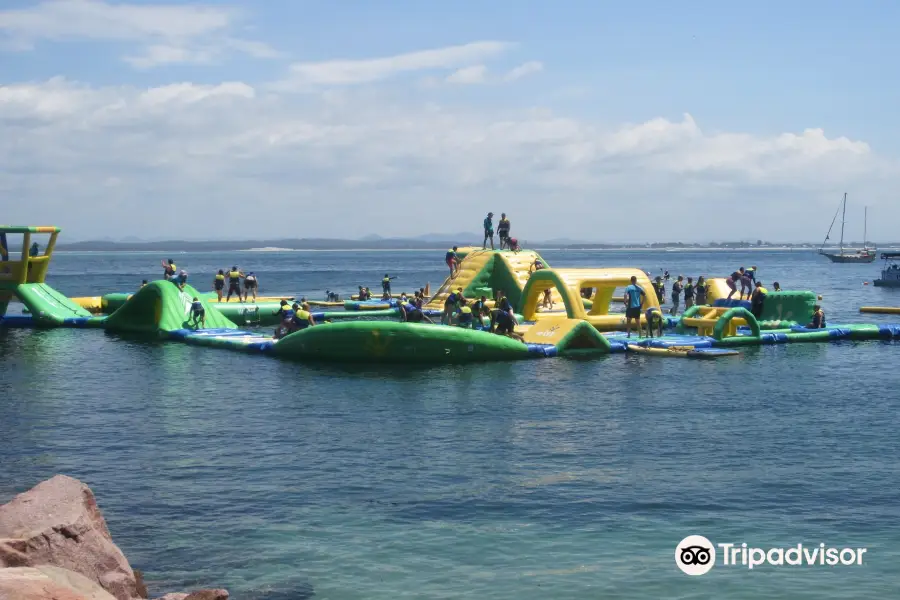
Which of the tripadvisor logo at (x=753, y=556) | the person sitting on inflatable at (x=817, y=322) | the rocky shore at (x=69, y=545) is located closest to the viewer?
the rocky shore at (x=69, y=545)

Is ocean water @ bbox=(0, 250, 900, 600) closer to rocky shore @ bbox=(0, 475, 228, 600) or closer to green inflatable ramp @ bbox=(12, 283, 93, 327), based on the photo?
rocky shore @ bbox=(0, 475, 228, 600)

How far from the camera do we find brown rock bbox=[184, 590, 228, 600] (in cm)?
1118

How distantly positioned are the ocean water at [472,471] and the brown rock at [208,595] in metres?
1.09

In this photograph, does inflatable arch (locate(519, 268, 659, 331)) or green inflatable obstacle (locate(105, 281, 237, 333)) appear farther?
green inflatable obstacle (locate(105, 281, 237, 333))

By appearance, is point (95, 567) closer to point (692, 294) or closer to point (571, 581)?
point (571, 581)

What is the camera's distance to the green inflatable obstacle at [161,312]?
136ft

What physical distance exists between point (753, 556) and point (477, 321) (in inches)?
1045

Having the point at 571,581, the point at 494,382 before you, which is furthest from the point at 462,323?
the point at 571,581

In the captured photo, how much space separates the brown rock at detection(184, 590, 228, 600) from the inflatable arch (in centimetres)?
2672

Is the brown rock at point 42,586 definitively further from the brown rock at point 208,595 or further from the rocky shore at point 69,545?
the brown rock at point 208,595

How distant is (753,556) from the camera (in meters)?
13.5

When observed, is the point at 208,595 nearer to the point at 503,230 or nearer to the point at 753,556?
the point at 753,556

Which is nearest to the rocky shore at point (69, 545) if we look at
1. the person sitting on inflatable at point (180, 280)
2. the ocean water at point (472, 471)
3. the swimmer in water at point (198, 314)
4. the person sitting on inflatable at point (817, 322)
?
the ocean water at point (472, 471)

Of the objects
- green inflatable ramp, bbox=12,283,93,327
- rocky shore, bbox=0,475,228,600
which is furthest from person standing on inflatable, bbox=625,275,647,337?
rocky shore, bbox=0,475,228,600
